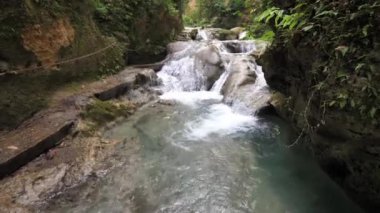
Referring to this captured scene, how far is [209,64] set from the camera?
957 centimetres

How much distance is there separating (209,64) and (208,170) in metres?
5.34

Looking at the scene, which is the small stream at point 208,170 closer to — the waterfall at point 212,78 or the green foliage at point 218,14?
the waterfall at point 212,78

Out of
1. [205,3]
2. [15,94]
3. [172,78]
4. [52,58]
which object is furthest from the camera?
[205,3]

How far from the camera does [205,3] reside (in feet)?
78.2

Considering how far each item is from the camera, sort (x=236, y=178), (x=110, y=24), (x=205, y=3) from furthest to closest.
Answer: (x=205, y=3) < (x=110, y=24) < (x=236, y=178)

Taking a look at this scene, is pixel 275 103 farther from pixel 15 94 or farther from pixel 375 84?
pixel 15 94

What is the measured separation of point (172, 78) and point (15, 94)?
199 inches

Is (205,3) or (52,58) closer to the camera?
(52,58)

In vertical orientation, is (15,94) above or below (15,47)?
below

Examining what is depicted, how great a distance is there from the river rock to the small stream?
1667mm

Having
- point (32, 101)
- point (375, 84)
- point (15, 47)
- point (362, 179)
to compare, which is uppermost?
point (375, 84)

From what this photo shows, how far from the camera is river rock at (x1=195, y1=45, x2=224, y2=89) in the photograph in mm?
9267

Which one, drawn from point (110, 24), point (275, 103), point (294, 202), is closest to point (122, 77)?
point (110, 24)

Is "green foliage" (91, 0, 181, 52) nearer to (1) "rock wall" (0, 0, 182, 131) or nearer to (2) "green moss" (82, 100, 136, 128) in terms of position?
(1) "rock wall" (0, 0, 182, 131)
